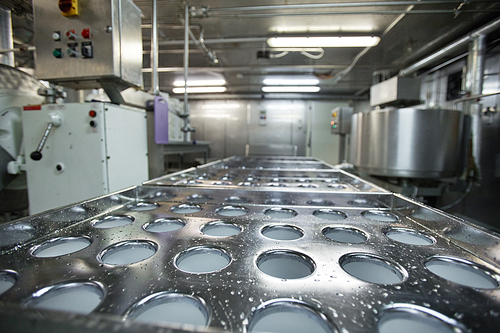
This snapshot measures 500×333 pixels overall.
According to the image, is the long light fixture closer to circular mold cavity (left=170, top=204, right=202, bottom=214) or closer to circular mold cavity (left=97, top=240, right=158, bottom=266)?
circular mold cavity (left=170, top=204, right=202, bottom=214)

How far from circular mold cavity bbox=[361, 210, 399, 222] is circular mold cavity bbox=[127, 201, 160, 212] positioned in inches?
34.4

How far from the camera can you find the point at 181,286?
0.45 m

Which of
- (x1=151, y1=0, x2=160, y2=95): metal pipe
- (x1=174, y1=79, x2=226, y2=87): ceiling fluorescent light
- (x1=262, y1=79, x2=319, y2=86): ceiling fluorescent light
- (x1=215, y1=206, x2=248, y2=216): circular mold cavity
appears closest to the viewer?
(x1=215, y1=206, x2=248, y2=216): circular mold cavity

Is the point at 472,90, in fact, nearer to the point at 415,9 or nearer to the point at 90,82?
the point at 415,9

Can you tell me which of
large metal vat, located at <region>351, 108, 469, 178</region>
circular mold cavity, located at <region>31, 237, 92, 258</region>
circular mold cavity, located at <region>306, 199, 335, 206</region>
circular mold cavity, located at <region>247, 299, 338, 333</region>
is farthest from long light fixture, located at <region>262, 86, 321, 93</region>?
circular mold cavity, located at <region>247, 299, 338, 333</region>

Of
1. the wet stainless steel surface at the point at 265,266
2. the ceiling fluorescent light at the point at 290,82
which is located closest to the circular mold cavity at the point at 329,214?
the wet stainless steel surface at the point at 265,266

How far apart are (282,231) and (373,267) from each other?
0.29m

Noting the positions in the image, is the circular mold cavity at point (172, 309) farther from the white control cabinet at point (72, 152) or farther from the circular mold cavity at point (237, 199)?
the white control cabinet at point (72, 152)

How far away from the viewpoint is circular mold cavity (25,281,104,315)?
424 millimetres

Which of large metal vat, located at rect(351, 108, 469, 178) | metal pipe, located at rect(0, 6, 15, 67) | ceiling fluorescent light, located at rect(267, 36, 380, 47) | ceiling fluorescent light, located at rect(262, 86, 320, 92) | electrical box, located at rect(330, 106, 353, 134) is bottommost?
large metal vat, located at rect(351, 108, 469, 178)

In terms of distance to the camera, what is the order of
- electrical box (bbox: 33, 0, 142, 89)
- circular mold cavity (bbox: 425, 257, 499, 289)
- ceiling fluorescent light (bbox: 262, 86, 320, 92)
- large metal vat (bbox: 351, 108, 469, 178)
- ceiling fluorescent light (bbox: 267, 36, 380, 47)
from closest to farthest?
circular mold cavity (bbox: 425, 257, 499, 289) < electrical box (bbox: 33, 0, 142, 89) < large metal vat (bbox: 351, 108, 469, 178) < ceiling fluorescent light (bbox: 267, 36, 380, 47) < ceiling fluorescent light (bbox: 262, 86, 320, 92)

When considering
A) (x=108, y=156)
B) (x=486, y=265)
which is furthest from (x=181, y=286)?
(x=108, y=156)

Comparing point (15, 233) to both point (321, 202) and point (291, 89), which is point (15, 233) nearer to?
point (321, 202)

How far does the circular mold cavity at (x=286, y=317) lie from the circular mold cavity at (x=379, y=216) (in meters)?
0.60
